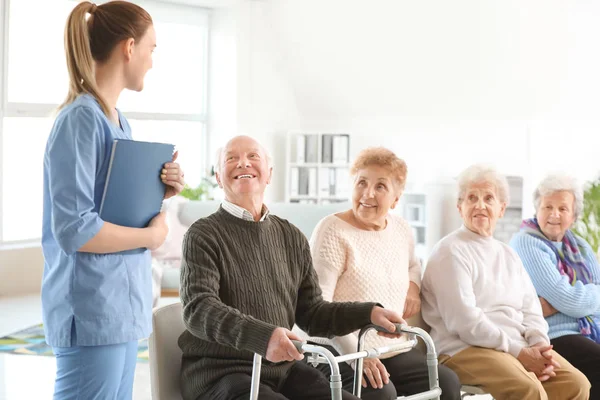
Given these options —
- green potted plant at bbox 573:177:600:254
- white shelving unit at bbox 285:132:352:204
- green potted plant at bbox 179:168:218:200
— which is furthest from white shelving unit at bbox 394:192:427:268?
green potted plant at bbox 573:177:600:254

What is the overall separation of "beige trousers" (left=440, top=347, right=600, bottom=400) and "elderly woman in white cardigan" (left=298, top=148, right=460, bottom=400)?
0.45 feet

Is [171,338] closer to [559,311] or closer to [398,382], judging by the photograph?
[398,382]

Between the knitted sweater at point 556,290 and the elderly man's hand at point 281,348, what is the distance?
1.52 m

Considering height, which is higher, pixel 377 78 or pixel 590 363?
pixel 377 78

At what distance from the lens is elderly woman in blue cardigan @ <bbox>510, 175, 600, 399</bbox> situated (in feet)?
9.18

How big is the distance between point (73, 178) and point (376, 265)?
1.17m

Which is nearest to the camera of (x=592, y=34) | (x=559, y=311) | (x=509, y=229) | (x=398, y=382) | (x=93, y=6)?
(x=93, y=6)

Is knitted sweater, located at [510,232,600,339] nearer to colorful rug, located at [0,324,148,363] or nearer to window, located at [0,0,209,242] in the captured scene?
colorful rug, located at [0,324,148,363]

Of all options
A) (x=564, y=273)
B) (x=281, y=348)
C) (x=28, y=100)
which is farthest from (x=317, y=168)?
(x=281, y=348)

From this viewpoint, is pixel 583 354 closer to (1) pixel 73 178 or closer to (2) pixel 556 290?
(2) pixel 556 290

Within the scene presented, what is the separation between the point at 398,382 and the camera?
2393mm

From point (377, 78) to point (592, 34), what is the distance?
2.42 m

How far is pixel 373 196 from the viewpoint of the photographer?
2.54m

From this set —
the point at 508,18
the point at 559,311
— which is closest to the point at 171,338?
the point at 559,311
